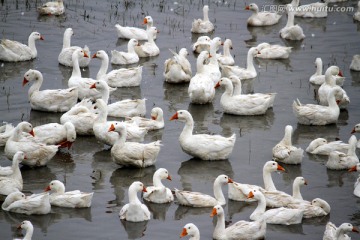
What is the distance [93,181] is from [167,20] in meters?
14.3

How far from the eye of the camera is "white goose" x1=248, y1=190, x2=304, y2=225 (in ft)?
53.3

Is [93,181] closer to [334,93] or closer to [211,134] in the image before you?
[211,134]

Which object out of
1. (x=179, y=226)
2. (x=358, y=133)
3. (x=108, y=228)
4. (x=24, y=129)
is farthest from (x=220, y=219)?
(x=358, y=133)

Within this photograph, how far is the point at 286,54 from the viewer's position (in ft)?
90.7

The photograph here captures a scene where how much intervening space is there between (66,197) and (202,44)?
1184 centimetres

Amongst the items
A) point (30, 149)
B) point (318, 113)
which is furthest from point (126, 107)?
point (318, 113)

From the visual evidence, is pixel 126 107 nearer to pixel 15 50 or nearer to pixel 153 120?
pixel 153 120

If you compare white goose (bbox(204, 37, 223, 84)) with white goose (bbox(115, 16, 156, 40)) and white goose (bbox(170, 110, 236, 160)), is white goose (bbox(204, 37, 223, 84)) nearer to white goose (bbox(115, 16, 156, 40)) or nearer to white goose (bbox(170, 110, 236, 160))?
white goose (bbox(115, 16, 156, 40))

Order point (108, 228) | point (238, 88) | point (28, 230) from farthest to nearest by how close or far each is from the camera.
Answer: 1. point (238, 88)
2. point (108, 228)
3. point (28, 230)

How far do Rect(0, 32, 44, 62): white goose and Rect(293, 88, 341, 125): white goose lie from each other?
879 cm

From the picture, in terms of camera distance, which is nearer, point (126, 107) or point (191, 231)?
point (191, 231)

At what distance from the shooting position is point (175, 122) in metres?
22.0

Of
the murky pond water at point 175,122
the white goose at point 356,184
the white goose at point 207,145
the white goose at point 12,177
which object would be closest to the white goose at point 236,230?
the murky pond water at point 175,122

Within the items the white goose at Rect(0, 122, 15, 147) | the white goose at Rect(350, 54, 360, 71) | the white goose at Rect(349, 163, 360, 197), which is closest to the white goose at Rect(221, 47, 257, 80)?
the white goose at Rect(350, 54, 360, 71)
